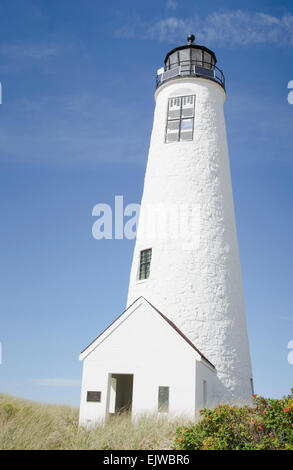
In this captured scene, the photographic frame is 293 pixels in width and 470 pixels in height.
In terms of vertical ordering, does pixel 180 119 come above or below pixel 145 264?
above

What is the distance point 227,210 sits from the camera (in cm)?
2114

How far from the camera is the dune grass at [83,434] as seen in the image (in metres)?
11.0

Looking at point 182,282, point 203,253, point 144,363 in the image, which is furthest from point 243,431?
point 203,253

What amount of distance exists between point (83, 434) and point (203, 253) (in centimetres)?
1005

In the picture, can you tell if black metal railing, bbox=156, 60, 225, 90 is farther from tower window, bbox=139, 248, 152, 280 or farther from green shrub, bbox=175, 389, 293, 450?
green shrub, bbox=175, 389, 293, 450

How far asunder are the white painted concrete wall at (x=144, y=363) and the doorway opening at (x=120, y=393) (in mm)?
2002

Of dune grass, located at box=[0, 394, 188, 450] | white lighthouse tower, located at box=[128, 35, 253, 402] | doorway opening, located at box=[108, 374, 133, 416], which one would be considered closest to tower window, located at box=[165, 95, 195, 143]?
white lighthouse tower, located at box=[128, 35, 253, 402]

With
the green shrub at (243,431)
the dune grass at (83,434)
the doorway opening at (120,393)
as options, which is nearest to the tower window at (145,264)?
the doorway opening at (120,393)

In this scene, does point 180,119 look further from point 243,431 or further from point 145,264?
point 243,431

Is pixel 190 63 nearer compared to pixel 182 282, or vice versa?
pixel 182 282

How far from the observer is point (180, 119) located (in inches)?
874

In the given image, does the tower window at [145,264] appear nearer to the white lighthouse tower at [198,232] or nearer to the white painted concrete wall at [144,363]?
the white lighthouse tower at [198,232]

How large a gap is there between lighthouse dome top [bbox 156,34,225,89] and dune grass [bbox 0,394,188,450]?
17480mm
